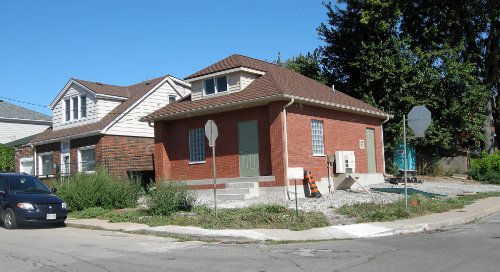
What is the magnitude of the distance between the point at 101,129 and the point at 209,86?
25.1 ft

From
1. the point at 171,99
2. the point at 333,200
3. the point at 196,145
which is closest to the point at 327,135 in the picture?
the point at 333,200

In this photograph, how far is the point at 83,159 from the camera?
2872cm

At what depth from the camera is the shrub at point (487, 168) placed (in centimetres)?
2916

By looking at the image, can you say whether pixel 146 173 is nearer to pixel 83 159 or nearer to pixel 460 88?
pixel 83 159

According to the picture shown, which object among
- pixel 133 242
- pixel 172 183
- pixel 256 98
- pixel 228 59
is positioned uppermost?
pixel 228 59

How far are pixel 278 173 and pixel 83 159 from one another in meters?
14.5

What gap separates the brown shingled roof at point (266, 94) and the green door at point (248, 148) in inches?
45.8

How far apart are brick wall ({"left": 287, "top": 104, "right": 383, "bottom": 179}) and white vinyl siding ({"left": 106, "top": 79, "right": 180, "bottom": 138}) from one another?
11.8m

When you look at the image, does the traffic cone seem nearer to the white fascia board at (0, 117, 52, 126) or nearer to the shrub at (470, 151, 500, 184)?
the shrub at (470, 151, 500, 184)

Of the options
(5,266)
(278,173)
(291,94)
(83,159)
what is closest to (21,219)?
(5,266)

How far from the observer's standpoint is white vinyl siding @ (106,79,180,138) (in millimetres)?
28078

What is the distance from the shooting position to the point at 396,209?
48.2 feet

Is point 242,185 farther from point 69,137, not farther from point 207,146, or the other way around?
point 69,137

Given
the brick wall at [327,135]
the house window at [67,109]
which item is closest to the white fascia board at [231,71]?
the brick wall at [327,135]
